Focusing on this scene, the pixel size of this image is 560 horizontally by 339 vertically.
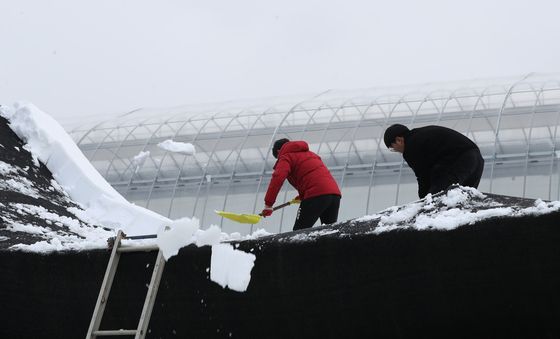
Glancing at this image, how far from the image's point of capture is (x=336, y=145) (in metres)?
14.2

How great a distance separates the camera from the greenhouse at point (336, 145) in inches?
508

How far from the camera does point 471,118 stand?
14.0 metres

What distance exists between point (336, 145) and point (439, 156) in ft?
30.7

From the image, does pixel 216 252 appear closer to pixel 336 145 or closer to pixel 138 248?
pixel 138 248

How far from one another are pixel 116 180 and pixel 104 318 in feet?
36.2

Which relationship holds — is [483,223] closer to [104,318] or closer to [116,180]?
[104,318]

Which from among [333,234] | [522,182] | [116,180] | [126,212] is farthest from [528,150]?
[333,234]

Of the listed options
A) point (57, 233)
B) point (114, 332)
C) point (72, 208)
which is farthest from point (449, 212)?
point (72, 208)

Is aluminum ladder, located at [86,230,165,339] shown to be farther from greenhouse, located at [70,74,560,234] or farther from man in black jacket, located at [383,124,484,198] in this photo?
greenhouse, located at [70,74,560,234]

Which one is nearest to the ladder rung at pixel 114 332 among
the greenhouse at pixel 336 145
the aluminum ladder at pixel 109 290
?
the aluminum ladder at pixel 109 290

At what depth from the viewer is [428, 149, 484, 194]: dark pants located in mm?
4699

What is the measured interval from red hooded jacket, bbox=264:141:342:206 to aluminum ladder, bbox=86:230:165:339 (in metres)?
2.17

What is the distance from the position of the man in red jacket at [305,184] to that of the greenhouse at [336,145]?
6495 millimetres

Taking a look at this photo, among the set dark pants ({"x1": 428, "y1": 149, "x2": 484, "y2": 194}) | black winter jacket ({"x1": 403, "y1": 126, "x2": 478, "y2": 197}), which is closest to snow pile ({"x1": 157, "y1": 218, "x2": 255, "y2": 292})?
dark pants ({"x1": 428, "y1": 149, "x2": 484, "y2": 194})
